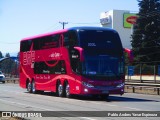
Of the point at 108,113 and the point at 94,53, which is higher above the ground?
the point at 94,53

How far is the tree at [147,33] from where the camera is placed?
76.2 m

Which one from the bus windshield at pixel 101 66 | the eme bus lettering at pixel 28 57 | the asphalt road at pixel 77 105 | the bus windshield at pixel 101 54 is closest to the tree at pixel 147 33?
the eme bus lettering at pixel 28 57

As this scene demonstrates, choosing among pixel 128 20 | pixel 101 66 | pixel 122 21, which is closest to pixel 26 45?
pixel 101 66

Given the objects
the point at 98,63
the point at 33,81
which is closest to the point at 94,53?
the point at 98,63

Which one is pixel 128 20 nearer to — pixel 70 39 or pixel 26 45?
pixel 26 45

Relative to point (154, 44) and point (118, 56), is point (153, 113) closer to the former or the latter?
point (118, 56)

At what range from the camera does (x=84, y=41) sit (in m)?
23.6

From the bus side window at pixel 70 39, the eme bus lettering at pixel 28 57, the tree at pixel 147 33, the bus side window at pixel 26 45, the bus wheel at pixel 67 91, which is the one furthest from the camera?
the tree at pixel 147 33

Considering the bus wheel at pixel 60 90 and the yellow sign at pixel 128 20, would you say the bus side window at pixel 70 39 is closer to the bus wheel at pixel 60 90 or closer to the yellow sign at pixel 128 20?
the bus wheel at pixel 60 90

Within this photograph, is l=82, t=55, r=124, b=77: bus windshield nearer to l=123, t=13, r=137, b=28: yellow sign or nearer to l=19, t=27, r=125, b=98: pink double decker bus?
l=19, t=27, r=125, b=98: pink double decker bus

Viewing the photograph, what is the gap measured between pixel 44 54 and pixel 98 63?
650 cm

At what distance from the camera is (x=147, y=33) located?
76875mm

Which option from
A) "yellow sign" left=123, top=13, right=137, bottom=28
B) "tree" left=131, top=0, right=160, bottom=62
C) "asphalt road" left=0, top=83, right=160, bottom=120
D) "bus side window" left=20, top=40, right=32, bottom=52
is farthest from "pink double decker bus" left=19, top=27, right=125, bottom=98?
"yellow sign" left=123, top=13, right=137, bottom=28

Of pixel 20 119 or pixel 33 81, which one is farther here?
pixel 33 81
